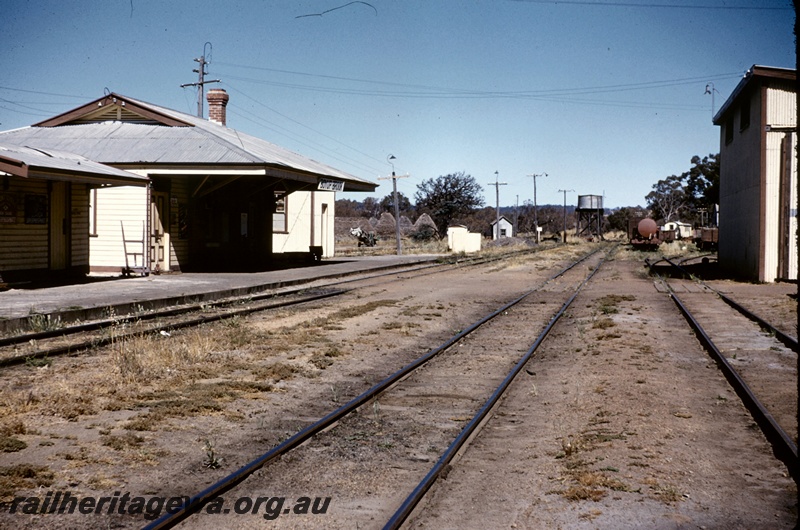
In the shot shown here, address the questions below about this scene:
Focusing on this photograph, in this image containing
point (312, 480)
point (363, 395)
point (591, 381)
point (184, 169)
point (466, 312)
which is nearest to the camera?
point (312, 480)

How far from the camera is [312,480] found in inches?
208

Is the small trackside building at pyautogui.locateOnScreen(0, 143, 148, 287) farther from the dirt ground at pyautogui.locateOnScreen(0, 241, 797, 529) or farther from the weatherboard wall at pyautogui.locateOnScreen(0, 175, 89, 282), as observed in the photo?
the dirt ground at pyautogui.locateOnScreen(0, 241, 797, 529)

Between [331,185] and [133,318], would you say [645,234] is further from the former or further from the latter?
[133,318]

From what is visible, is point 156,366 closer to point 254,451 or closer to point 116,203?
point 254,451

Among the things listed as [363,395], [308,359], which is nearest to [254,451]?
[363,395]

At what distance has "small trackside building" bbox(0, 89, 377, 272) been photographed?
22.5 meters

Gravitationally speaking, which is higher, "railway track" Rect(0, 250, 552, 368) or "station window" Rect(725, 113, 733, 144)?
"station window" Rect(725, 113, 733, 144)

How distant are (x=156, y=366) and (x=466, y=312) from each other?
8.27m

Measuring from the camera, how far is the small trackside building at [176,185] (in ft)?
73.7

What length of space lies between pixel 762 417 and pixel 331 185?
22952 mm

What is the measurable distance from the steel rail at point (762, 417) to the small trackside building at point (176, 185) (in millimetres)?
15268

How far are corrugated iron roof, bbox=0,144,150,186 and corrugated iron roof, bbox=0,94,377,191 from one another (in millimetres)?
1376

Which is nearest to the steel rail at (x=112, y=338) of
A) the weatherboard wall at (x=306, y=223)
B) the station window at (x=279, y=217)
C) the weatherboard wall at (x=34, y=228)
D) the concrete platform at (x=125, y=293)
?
the concrete platform at (x=125, y=293)

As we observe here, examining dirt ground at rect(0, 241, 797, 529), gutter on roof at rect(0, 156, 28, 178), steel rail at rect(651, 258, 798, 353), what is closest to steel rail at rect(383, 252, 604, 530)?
dirt ground at rect(0, 241, 797, 529)
